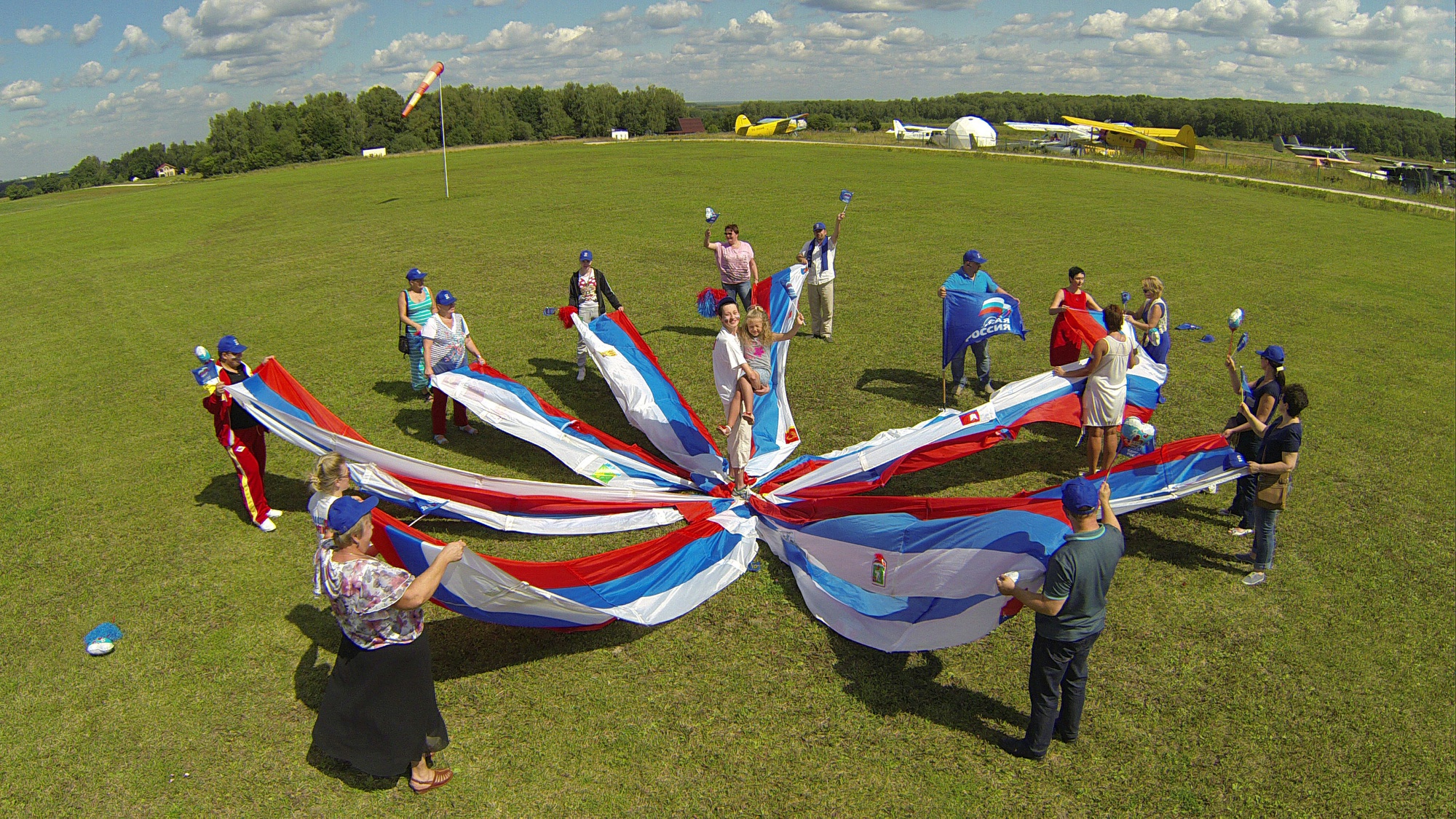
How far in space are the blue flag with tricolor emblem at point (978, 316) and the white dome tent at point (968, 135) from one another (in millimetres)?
52940

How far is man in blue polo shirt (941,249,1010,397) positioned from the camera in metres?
9.76

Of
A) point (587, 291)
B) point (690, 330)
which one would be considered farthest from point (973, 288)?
point (690, 330)

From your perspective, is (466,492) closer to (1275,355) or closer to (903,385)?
(903,385)

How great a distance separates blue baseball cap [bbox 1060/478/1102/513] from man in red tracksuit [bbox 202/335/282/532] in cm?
680

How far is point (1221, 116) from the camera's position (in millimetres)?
121938

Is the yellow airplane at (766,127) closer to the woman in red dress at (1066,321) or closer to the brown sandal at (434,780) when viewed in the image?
the woman in red dress at (1066,321)

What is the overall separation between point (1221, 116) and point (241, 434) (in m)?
147

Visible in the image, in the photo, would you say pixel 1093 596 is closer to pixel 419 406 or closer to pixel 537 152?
pixel 419 406

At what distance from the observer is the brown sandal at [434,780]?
4703mm

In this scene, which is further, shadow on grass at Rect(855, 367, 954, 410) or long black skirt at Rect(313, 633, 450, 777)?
shadow on grass at Rect(855, 367, 954, 410)

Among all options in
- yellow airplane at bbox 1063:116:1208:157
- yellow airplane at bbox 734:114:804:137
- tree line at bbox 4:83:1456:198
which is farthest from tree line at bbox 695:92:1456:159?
yellow airplane at bbox 1063:116:1208:157

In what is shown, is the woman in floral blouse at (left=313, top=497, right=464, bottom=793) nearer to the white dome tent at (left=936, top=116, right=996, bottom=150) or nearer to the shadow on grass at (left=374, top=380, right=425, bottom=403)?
the shadow on grass at (left=374, top=380, right=425, bottom=403)

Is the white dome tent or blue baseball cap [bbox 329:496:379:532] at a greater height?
the white dome tent

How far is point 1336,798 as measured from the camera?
4703 mm
